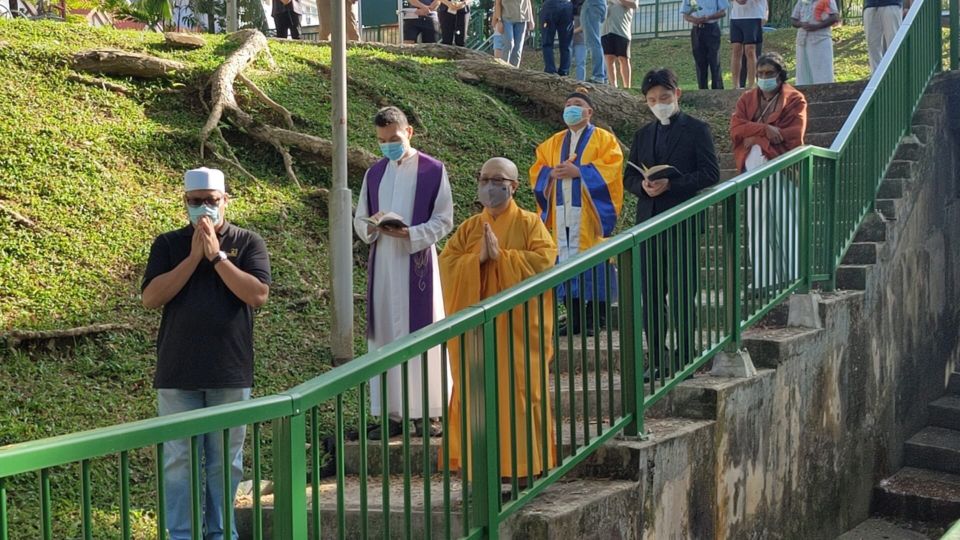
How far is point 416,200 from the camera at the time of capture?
24.3 feet

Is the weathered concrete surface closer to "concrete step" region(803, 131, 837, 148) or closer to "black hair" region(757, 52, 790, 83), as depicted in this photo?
"concrete step" region(803, 131, 837, 148)

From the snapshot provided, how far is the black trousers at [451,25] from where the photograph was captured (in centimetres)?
1706

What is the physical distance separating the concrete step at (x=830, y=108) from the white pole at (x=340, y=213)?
16.3 ft

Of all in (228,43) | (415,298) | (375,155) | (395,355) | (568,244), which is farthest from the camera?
(228,43)

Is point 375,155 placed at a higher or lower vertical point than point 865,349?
higher

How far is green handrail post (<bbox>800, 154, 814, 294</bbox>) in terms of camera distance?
7.95 m

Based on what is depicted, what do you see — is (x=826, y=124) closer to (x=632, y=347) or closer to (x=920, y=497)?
(x=920, y=497)

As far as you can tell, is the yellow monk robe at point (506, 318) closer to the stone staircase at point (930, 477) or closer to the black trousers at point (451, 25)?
the stone staircase at point (930, 477)

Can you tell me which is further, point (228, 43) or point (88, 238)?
point (228, 43)

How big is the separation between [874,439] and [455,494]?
4.29 metres

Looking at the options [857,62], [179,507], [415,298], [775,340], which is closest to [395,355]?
[179,507]

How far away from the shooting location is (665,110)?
7.71 meters

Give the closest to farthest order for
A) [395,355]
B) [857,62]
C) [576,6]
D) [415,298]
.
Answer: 1. [395,355]
2. [415,298]
3. [576,6]
4. [857,62]

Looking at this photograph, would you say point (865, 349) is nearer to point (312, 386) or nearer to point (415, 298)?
point (415, 298)
